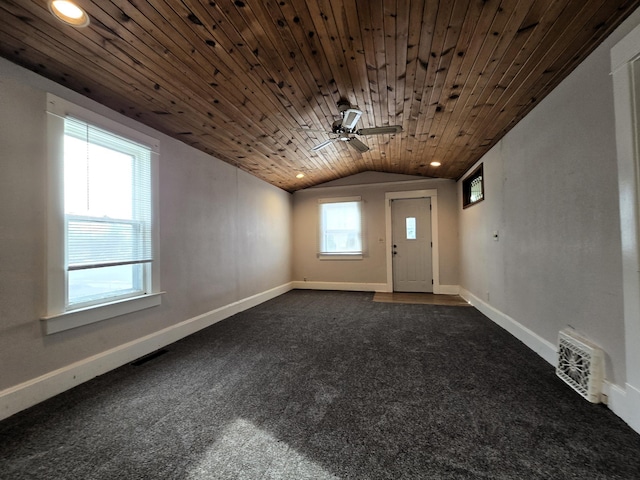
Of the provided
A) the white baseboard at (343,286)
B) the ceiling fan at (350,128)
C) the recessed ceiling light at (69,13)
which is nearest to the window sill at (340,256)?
the white baseboard at (343,286)

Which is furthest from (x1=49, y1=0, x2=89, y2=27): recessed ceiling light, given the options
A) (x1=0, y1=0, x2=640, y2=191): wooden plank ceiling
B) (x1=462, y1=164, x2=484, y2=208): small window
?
(x1=462, y1=164, x2=484, y2=208): small window

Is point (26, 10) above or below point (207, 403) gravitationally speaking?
above

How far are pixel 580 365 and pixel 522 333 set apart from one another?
1.02 metres

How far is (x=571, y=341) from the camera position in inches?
78.1

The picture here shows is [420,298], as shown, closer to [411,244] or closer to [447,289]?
[447,289]

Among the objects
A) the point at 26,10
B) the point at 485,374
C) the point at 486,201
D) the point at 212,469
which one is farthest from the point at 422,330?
the point at 26,10

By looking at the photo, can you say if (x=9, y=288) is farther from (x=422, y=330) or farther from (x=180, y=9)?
(x=422, y=330)

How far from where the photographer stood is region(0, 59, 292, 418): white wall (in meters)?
1.77

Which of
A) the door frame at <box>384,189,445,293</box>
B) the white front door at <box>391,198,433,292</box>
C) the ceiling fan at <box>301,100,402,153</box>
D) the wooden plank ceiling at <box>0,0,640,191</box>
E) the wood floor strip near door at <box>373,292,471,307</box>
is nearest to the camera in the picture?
the wooden plank ceiling at <box>0,0,640,191</box>

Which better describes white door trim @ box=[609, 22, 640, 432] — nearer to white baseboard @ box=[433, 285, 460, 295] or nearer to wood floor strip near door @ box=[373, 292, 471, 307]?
wood floor strip near door @ box=[373, 292, 471, 307]

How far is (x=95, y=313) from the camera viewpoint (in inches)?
87.9

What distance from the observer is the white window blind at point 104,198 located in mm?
2135

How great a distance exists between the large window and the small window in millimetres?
2125

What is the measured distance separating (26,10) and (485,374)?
12.5 feet
